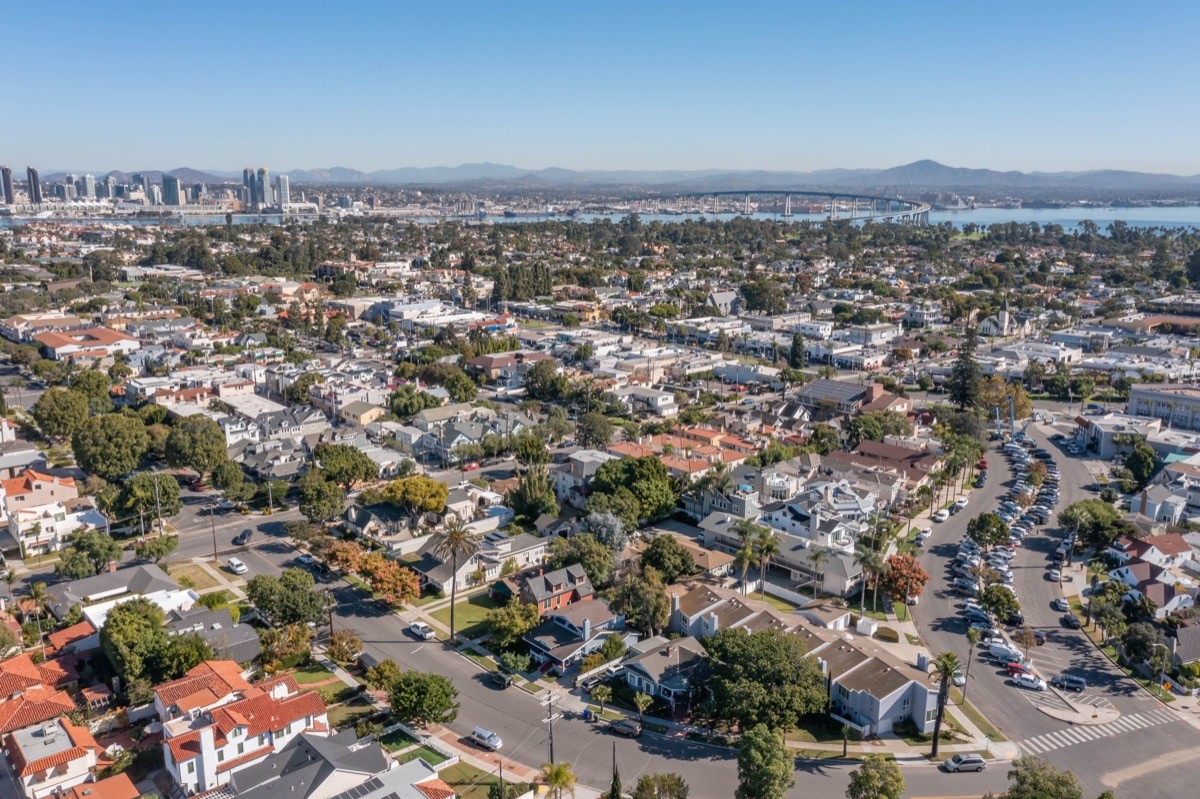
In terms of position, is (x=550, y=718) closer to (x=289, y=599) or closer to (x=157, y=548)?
(x=289, y=599)

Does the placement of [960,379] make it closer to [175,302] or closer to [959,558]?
[959,558]

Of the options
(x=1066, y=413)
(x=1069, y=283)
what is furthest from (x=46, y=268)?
(x=1069, y=283)

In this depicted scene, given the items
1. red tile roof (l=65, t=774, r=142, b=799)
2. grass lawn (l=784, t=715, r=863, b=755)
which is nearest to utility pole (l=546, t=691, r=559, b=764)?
grass lawn (l=784, t=715, r=863, b=755)

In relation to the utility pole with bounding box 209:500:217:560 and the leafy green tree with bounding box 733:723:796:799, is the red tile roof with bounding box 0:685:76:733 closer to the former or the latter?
the utility pole with bounding box 209:500:217:560

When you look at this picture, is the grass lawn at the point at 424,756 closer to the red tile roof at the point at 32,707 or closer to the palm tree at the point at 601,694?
the palm tree at the point at 601,694

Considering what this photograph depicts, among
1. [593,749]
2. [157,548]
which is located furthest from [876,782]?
[157,548]
